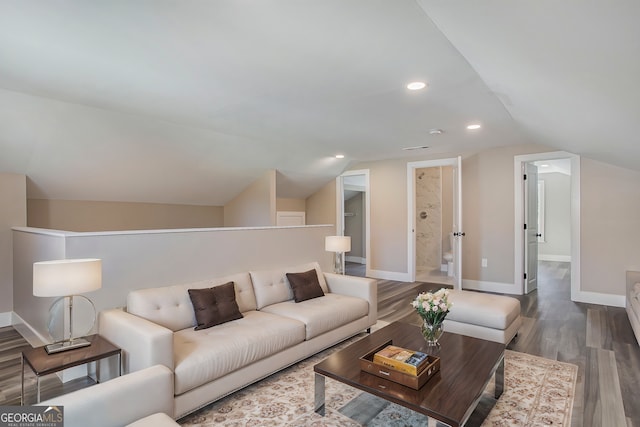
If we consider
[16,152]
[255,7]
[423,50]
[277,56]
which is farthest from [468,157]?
[16,152]

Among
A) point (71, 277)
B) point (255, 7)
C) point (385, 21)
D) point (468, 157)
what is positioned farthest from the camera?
point (468, 157)

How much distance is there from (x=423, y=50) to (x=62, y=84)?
294cm

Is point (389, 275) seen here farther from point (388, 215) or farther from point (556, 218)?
point (556, 218)

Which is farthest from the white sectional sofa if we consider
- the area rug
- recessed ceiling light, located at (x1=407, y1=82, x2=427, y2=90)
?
recessed ceiling light, located at (x1=407, y1=82, x2=427, y2=90)

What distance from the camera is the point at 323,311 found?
311 cm

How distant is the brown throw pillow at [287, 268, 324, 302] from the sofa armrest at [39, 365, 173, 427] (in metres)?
1.81

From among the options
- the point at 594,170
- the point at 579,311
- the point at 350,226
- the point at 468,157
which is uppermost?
the point at 468,157

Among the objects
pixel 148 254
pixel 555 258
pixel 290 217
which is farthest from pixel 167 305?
pixel 555 258

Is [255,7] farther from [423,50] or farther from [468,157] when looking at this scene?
[468,157]

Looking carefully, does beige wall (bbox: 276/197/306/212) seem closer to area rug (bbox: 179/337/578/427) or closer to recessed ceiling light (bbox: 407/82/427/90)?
recessed ceiling light (bbox: 407/82/427/90)

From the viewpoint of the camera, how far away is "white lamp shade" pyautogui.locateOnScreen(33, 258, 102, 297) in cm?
202

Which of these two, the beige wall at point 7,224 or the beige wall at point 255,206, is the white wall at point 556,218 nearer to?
the beige wall at point 255,206

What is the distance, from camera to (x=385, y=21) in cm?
190

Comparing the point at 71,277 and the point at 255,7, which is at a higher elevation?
the point at 255,7
